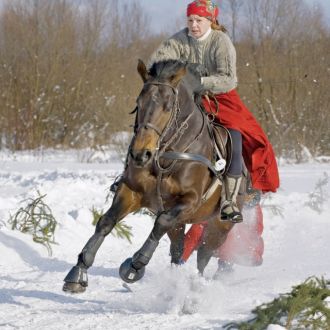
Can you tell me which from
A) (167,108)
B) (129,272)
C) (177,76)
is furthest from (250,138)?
(129,272)

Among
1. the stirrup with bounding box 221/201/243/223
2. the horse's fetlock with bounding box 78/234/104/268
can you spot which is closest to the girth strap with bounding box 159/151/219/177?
the stirrup with bounding box 221/201/243/223

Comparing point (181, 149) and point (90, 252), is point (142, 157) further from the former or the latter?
point (90, 252)

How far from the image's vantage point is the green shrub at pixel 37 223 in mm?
7910

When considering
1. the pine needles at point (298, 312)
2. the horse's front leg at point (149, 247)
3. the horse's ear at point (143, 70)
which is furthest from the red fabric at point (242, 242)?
the pine needles at point (298, 312)

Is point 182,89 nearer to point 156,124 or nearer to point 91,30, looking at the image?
point 156,124

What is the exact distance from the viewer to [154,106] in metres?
5.06

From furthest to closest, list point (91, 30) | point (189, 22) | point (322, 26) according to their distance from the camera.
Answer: point (91, 30)
point (322, 26)
point (189, 22)

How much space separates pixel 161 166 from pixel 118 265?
2.52m

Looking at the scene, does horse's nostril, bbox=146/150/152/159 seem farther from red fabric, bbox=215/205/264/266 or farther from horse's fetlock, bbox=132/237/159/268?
red fabric, bbox=215/205/264/266

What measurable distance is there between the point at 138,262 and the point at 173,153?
31.5 inches

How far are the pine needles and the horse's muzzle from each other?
46.8 inches

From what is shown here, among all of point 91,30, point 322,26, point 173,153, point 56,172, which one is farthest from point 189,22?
point 91,30

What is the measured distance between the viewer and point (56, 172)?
39.7 feet

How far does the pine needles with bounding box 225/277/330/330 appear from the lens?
13.7 feet
